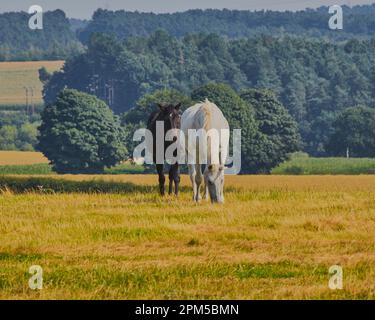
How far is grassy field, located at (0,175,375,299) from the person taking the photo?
16516 mm

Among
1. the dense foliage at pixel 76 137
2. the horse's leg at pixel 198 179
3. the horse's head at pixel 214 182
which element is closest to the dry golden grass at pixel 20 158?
the dense foliage at pixel 76 137

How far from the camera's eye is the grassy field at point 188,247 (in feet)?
54.2

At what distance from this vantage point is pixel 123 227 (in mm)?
22984

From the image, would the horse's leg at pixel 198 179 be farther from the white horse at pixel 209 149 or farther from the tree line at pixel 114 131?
the tree line at pixel 114 131

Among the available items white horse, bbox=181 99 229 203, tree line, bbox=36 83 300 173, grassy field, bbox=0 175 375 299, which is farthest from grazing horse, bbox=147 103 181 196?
tree line, bbox=36 83 300 173

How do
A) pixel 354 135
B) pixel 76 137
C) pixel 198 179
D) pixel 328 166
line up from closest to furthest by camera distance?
pixel 198 179, pixel 76 137, pixel 328 166, pixel 354 135

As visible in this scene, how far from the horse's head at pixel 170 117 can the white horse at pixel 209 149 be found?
848 millimetres

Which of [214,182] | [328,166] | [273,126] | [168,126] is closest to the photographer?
Result: [214,182]

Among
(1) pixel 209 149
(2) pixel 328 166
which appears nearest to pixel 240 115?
(2) pixel 328 166

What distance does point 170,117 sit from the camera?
31.5 meters

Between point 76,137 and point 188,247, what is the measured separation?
99058mm

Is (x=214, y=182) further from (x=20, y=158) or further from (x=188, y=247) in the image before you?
(x=20, y=158)

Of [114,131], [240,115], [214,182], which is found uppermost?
[214,182]
